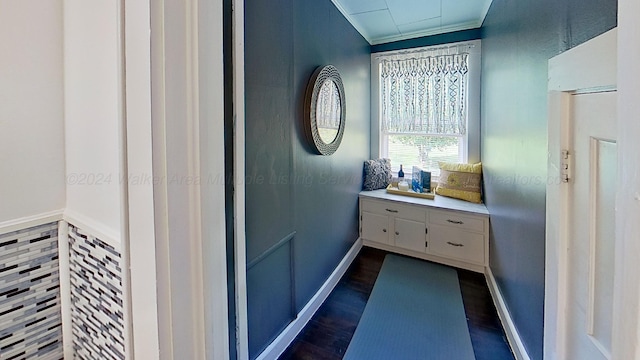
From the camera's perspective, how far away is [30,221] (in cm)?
111

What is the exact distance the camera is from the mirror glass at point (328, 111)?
218 centimetres

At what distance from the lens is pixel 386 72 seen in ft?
11.5

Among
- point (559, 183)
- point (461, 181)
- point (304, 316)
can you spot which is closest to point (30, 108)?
point (304, 316)

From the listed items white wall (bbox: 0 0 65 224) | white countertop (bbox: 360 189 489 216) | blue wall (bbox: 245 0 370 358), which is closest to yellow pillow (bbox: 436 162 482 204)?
white countertop (bbox: 360 189 489 216)

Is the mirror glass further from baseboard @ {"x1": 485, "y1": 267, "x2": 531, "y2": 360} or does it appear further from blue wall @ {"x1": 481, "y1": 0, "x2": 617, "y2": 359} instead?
baseboard @ {"x1": 485, "y1": 267, "x2": 531, "y2": 360}

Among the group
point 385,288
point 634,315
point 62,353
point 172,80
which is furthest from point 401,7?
point 62,353

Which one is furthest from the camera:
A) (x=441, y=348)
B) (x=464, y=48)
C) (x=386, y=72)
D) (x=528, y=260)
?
(x=386, y=72)

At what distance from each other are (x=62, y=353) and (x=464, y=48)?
12.5 feet

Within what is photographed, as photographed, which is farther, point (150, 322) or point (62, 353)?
point (62, 353)

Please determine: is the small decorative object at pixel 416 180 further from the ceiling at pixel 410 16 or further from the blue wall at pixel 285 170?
the ceiling at pixel 410 16

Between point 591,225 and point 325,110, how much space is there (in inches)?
67.7

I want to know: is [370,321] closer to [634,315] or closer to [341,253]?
[341,253]

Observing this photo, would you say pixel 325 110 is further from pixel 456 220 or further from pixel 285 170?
pixel 456 220

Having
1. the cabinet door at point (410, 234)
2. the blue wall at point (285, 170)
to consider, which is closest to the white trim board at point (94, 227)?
the blue wall at point (285, 170)
